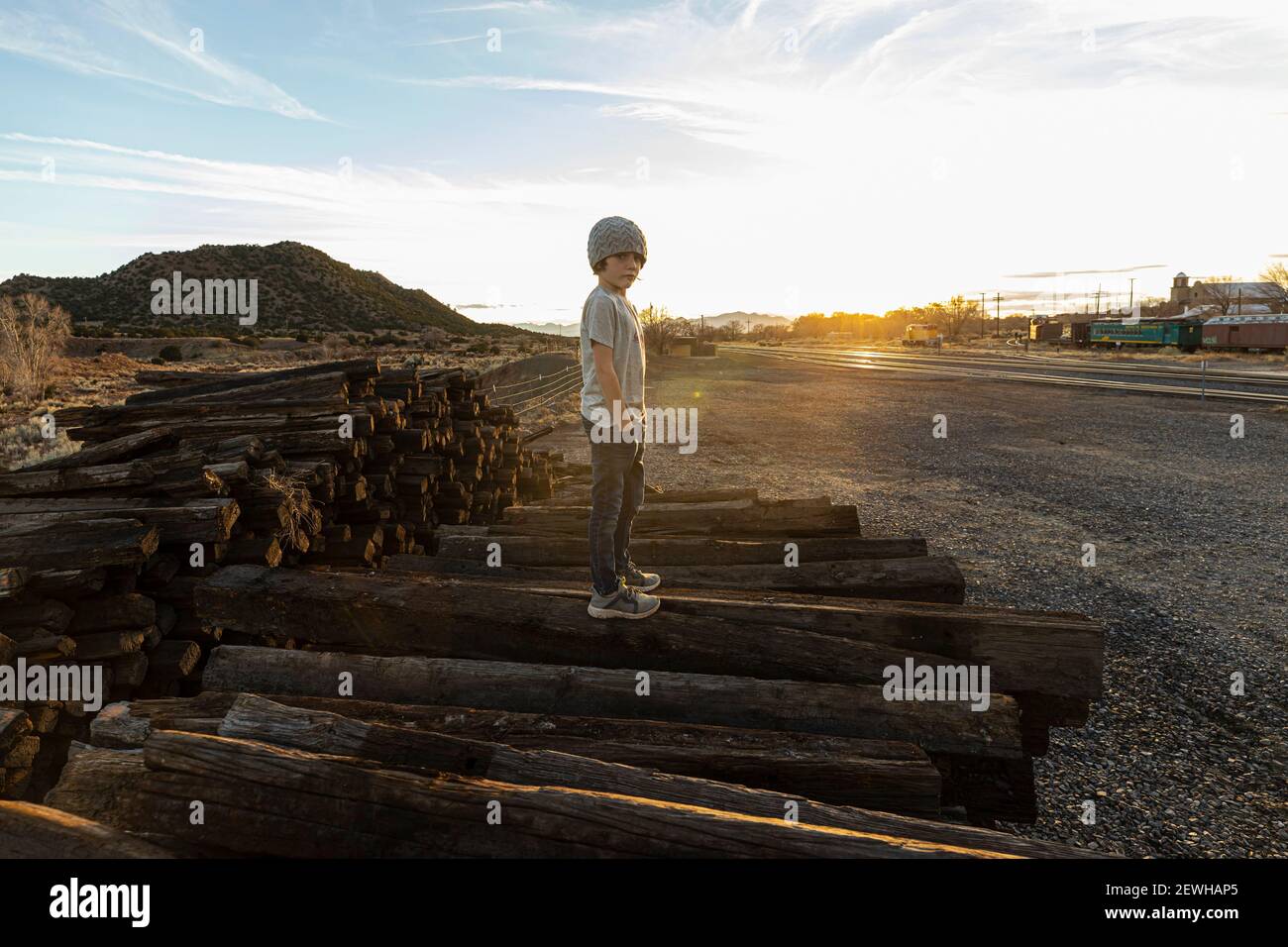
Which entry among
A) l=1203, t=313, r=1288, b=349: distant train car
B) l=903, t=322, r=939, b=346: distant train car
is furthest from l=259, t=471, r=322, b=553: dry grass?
l=903, t=322, r=939, b=346: distant train car

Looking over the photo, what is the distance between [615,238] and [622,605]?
6.46ft

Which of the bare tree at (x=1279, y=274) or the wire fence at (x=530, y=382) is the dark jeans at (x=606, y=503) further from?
the bare tree at (x=1279, y=274)

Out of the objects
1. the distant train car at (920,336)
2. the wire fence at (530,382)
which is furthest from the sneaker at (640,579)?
the distant train car at (920,336)

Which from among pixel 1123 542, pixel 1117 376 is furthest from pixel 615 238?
pixel 1117 376

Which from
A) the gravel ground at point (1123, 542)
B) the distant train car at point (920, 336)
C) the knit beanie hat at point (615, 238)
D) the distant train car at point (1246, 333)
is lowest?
the gravel ground at point (1123, 542)

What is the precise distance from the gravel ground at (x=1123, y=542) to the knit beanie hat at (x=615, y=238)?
3.57 m

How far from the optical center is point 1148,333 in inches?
2218

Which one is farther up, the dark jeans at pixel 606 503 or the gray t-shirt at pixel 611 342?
the gray t-shirt at pixel 611 342

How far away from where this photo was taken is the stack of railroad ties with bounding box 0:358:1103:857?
6.32 feet

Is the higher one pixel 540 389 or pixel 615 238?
pixel 540 389

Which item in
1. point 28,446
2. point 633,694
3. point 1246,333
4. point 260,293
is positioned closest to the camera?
point 633,694

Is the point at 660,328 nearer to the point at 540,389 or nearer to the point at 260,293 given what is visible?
the point at 540,389

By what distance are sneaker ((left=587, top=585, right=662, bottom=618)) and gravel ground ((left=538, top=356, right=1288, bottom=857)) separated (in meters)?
2.12

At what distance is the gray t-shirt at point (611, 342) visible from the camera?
3.55m
